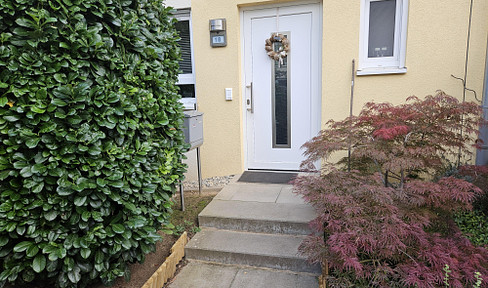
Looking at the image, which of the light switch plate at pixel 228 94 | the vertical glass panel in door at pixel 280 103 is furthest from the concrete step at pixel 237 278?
the light switch plate at pixel 228 94

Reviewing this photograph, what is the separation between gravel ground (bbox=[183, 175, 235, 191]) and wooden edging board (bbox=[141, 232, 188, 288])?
135cm

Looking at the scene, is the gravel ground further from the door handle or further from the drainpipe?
the drainpipe

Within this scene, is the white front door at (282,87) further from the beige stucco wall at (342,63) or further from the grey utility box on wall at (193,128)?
the grey utility box on wall at (193,128)

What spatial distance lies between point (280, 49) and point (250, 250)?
9.23 feet

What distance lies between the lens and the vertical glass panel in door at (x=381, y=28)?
3.96 m

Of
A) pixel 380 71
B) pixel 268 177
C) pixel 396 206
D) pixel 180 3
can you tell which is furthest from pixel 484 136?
pixel 180 3

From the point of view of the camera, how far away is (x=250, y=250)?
293 centimetres

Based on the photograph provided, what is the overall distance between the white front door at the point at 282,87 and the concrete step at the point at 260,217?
115cm

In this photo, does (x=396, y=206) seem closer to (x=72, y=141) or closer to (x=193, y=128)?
(x=72, y=141)

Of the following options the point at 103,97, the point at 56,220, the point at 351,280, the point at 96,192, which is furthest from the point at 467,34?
the point at 56,220

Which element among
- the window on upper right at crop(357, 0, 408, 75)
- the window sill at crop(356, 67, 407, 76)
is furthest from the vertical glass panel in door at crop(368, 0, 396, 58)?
the window sill at crop(356, 67, 407, 76)

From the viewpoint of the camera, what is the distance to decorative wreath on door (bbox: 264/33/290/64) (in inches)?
172

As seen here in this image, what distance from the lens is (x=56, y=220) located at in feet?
6.66

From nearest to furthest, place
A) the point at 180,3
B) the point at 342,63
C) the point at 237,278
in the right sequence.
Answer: the point at 237,278 → the point at 342,63 → the point at 180,3
